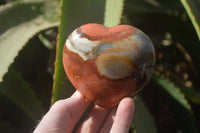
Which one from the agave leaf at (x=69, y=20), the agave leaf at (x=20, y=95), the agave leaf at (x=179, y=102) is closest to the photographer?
the agave leaf at (x=69, y=20)

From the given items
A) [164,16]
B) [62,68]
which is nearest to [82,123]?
[62,68]

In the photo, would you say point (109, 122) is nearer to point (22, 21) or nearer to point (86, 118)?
point (86, 118)

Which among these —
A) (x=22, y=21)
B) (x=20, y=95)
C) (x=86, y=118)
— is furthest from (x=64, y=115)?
(x=22, y=21)

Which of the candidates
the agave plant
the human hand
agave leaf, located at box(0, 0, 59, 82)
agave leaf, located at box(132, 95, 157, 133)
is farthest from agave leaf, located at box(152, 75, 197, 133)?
agave leaf, located at box(0, 0, 59, 82)

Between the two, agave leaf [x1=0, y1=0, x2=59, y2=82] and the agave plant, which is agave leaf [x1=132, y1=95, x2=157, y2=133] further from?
agave leaf [x1=0, y1=0, x2=59, y2=82]

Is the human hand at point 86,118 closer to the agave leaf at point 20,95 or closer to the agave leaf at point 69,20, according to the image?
the agave leaf at point 69,20

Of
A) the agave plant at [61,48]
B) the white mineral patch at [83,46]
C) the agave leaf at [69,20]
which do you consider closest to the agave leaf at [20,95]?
the agave plant at [61,48]

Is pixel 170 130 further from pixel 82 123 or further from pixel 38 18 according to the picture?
pixel 38 18
